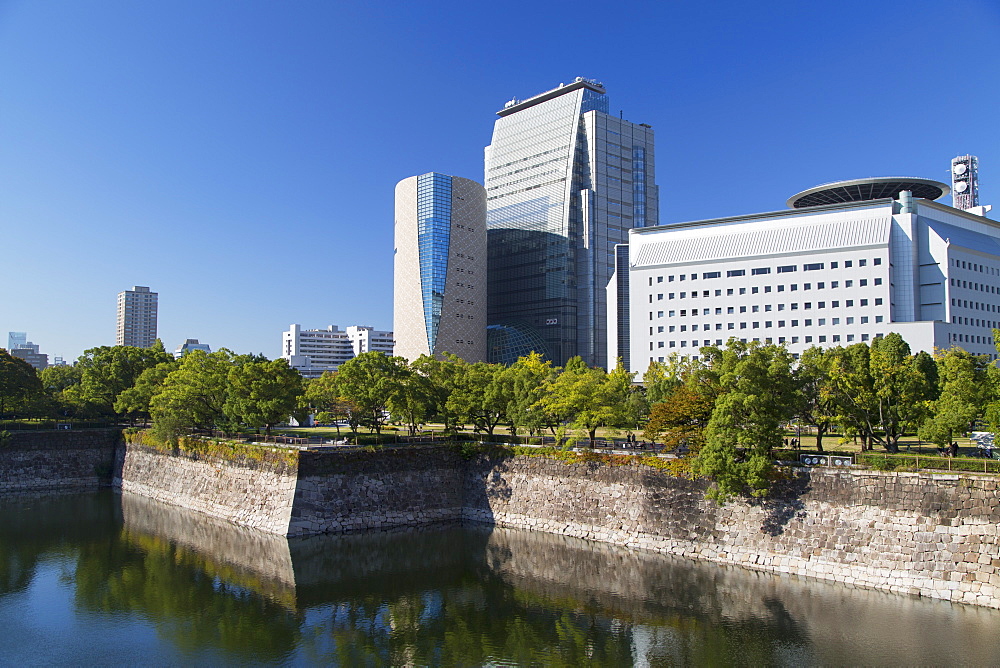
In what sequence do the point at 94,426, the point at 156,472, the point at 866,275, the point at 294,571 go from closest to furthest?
the point at 294,571, the point at 156,472, the point at 94,426, the point at 866,275

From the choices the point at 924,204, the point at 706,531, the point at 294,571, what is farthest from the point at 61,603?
the point at 924,204

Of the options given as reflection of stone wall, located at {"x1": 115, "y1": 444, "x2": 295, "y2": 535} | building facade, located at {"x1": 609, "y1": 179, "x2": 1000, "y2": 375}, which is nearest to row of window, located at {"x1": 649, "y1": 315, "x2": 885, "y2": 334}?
building facade, located at {"x1": 609, "y1": 179, "x2": 1000, "y2": 375}

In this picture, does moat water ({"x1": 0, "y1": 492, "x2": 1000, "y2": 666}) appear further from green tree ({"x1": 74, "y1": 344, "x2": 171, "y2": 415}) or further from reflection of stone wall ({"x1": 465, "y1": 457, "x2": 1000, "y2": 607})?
green tree ({"x1": 74, "y1": 344, "x2": 171, "y2": 415})

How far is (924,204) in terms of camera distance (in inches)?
3639

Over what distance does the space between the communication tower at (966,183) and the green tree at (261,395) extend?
20016 centimetres

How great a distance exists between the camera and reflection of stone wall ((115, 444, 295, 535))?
53219 mm

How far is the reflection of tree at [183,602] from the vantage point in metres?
33.3

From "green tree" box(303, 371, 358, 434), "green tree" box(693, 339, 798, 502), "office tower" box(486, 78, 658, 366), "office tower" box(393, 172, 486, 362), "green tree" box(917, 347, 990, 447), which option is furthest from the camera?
"office tower" box(486, 78, 658, 366)

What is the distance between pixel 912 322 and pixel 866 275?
7908 mm

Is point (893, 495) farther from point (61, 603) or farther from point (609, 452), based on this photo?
point (61, 603)

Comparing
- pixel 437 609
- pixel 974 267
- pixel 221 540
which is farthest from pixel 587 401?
pixel 974 267

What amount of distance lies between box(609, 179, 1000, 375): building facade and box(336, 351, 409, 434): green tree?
49.6 m

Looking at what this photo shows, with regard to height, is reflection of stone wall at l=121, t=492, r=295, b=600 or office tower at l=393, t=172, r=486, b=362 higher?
office tower at l=393, t=172, r=486, b=362

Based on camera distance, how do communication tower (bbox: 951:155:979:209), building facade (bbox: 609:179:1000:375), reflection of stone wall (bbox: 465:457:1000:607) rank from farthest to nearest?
communication tower (bbox: 951:155:979:209)
building facade (bbox: 609:179:1000:375)
reflection of stone wall (bbox: 465:457:1000:607)
